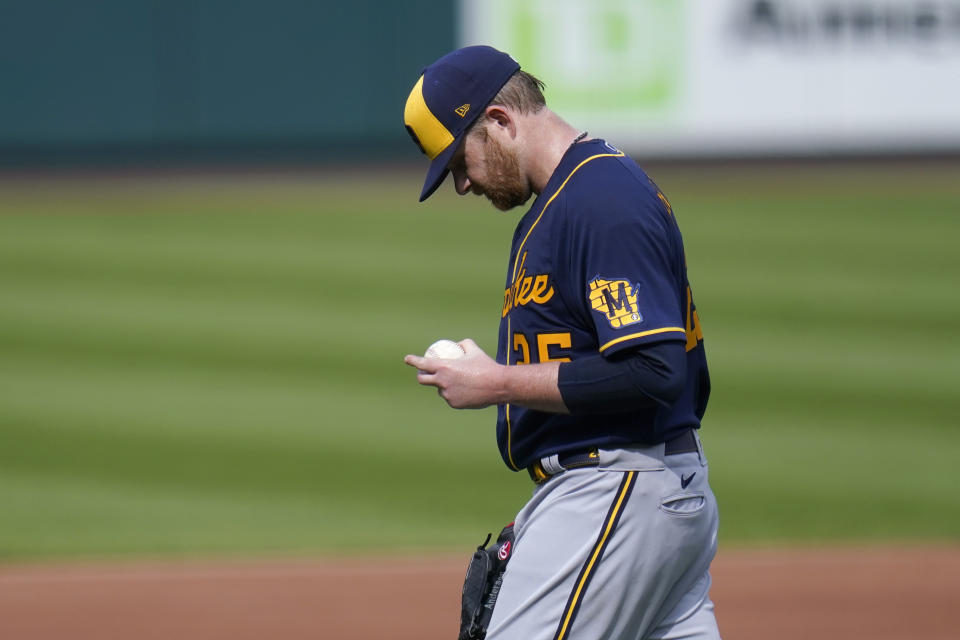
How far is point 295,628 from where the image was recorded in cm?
505

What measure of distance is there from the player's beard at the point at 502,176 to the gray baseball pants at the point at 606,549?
25.3 inches

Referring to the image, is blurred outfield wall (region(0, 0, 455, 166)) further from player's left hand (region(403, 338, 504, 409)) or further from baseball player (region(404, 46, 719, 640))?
player's left hand (region(403, 338, 504, 409))

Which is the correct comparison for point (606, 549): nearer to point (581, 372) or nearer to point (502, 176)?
point (581, 372)

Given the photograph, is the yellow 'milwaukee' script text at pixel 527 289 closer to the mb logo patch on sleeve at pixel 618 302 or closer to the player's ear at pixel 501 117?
the mb logo patch on sleeve at pixel 618 302

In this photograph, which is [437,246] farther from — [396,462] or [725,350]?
[396,462]

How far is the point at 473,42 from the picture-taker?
611 inches

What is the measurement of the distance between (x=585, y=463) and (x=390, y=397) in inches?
223

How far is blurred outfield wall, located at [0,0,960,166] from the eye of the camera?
15539 millimetres

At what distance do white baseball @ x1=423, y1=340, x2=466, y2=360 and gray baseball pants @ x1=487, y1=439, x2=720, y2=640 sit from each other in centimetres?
35

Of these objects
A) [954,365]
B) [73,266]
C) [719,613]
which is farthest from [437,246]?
[719,613]

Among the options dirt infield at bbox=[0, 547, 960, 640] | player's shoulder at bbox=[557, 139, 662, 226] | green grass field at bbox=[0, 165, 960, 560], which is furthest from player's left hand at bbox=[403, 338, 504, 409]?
green grass field at bbox=[0, 165, 960, 560]

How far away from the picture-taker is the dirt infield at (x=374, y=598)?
504 centimetres

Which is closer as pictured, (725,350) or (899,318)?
(725,350)

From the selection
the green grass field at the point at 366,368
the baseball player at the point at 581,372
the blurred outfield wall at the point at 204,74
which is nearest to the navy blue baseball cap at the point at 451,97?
the baseball player at the point at 581,372
